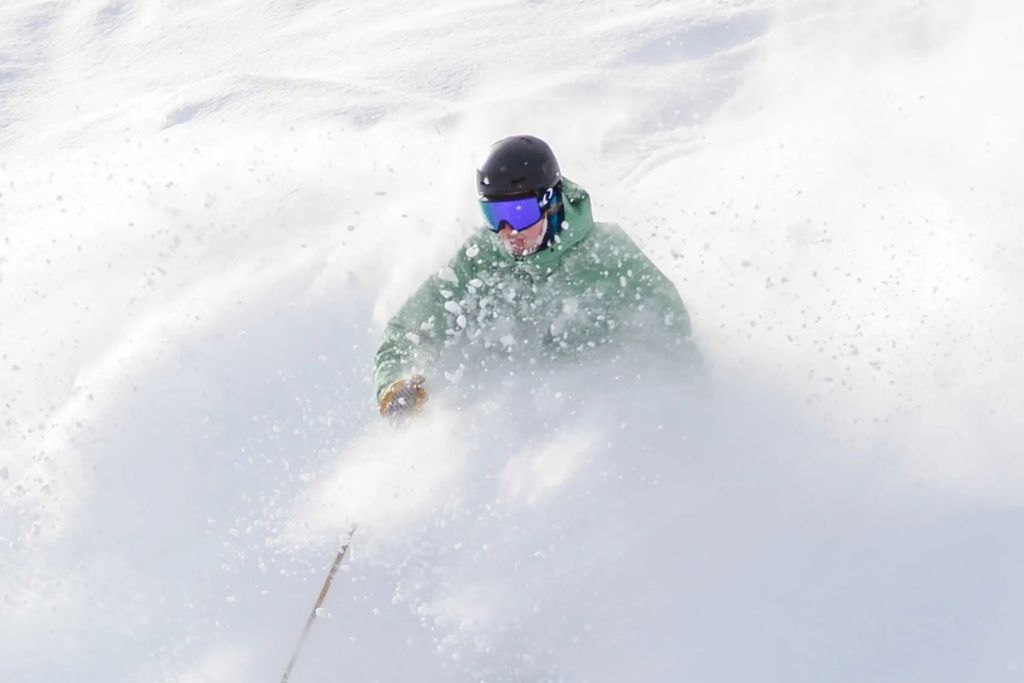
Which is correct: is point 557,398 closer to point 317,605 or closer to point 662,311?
point 662,311

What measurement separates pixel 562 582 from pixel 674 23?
4.57 metres

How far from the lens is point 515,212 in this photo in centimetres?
318

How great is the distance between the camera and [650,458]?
132 inches

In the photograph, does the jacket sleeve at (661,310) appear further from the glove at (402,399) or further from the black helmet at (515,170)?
the glove at (402,399)

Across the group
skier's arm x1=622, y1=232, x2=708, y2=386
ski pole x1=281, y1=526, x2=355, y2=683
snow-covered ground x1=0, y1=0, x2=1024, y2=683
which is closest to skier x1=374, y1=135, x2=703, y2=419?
skier's arm x1=622, y1=232, x2=708, y2=386

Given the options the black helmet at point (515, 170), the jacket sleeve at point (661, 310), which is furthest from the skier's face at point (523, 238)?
the jacket sleeve at point (661, 310)

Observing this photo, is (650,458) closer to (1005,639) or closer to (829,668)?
(829,668)

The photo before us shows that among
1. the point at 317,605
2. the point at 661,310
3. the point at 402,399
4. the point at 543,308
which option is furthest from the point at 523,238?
the point at 317,605

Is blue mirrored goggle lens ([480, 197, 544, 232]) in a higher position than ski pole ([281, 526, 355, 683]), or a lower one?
higher

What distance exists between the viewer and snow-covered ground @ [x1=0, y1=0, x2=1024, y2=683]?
116 inches

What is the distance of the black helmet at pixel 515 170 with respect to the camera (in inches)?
122

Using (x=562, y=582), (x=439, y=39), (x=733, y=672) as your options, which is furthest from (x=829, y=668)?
(x=439, y=39)

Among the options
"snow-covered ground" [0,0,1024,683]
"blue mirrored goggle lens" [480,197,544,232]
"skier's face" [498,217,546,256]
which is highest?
"blue mirrored goggle lens" [480,197,544,232]

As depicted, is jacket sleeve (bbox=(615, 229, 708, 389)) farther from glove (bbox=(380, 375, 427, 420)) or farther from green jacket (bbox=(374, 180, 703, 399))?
glove (bbox=(380, 375, 427, 420))
